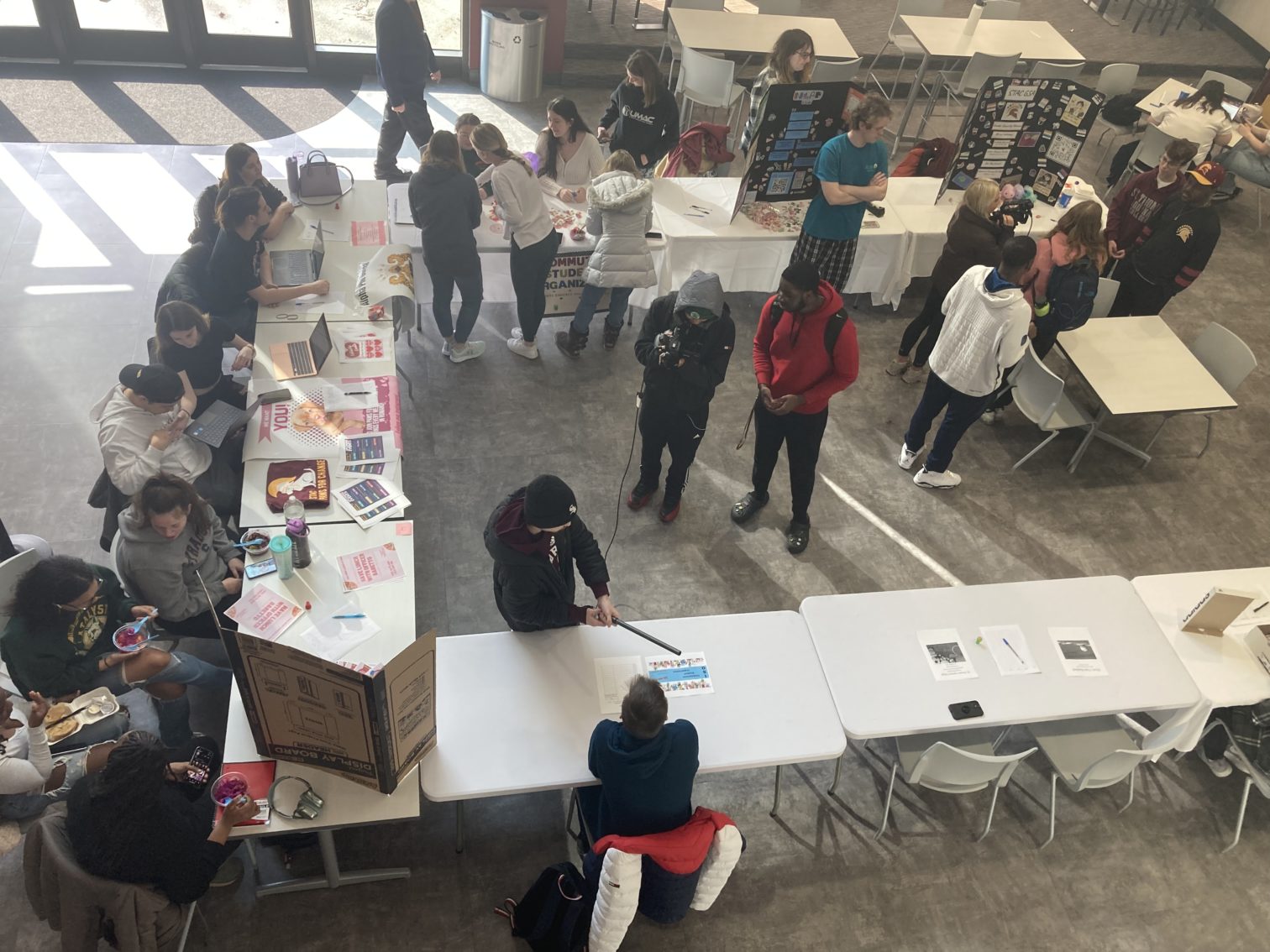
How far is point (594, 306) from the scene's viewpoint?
5.77 metres

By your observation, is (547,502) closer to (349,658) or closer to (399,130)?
(349,658)

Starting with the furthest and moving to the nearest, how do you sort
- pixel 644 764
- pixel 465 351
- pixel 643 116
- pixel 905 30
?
pixel 905 30, pixel 643 116, pixel 465 351, pixel 644 764

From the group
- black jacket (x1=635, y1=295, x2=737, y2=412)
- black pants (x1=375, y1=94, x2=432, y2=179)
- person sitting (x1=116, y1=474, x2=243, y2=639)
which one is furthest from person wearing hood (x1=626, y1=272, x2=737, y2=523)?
black pants (x1=375, y1=94, x2=432, y2=179)

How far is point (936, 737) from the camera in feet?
12.8

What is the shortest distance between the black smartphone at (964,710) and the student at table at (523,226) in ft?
10.7

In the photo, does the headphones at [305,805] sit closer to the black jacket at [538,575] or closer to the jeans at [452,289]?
the black jacket at [538,575]

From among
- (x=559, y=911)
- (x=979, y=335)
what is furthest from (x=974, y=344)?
(x=559, y=911)

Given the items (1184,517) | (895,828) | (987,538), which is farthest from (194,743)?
(1184,517)

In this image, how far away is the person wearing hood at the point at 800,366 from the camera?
4.05 meters

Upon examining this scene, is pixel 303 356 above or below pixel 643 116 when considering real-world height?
below

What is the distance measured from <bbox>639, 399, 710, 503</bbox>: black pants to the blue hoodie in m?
1.77

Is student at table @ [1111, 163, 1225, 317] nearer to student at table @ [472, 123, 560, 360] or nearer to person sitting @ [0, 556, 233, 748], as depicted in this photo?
student at table @ [472, 123, 560, 360]

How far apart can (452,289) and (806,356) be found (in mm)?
2299

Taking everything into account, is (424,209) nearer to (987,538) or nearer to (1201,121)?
(987,538)
